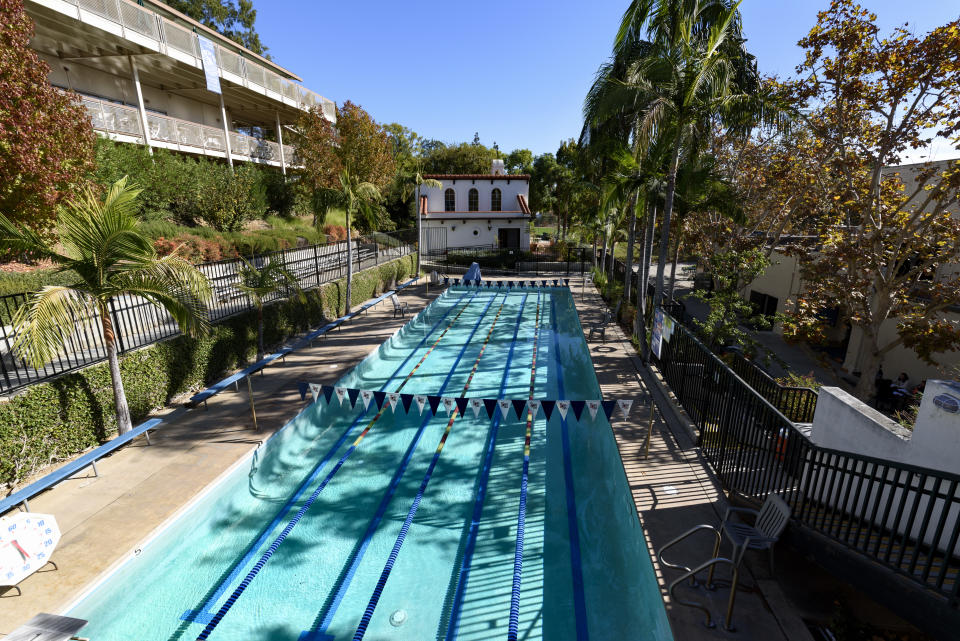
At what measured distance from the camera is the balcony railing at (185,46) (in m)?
17.0

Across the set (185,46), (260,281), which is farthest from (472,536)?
(185,46)

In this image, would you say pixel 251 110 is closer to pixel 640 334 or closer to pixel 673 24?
pixel 673 24

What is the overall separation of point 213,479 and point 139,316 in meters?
4.62

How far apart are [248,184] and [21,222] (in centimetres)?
1440

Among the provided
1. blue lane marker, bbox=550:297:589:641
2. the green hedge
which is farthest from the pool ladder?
the green hedge

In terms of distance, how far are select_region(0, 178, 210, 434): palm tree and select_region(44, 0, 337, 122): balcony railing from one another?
1550cm

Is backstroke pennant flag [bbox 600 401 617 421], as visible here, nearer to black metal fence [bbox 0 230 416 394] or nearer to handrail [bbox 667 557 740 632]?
handrail [bbox 667 557 740 632]

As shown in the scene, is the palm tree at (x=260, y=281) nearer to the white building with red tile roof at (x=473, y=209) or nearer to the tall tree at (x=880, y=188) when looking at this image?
the tall tree at (x=880, y=188)

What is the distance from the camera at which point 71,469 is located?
6215 millimetres

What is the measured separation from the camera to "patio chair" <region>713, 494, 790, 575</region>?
4.85m

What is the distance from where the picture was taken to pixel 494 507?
276 inches

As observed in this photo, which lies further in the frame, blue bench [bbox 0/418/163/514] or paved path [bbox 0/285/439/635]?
blue bench [bbox 0/418/163/514]

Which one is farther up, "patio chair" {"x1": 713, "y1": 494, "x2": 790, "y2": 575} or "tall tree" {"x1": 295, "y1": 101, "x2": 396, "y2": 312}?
"tall tree" {"x1": 295, "y1": 101, "x2": 396, "y2": 312}

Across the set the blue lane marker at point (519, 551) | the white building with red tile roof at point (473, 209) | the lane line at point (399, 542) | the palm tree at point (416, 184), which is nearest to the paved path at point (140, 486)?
the lane line at point (399, 542)
